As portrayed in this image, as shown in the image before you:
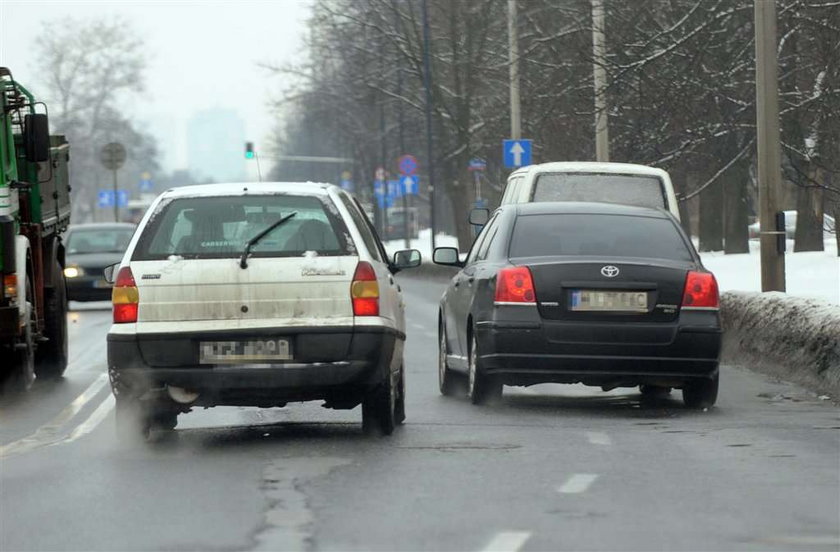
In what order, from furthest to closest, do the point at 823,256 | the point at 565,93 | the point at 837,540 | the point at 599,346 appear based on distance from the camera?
the point at 565,93
the point at 823,256
the point at 599,346
the point at 837,540

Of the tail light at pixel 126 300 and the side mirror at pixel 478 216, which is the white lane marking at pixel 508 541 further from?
the side mirror at pixel 478 216

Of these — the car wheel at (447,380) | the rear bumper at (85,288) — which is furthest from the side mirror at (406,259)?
the rear bumper at (85,288)

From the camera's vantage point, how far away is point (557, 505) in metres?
8.66

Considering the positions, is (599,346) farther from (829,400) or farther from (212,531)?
(212,531)

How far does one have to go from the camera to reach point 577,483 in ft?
30.8

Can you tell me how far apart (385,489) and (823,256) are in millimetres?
21027

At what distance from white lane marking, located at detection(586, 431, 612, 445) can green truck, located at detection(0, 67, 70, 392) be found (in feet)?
18.1

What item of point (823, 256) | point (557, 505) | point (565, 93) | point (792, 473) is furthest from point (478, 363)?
point (565, 93)

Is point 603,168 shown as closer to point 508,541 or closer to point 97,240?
point 508,541

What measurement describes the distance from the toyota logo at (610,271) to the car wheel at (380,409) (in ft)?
6.34

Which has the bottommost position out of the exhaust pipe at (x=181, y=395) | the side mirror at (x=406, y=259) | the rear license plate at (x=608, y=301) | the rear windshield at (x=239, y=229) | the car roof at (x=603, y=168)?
the exhaust pipe at (x=181, y=395)

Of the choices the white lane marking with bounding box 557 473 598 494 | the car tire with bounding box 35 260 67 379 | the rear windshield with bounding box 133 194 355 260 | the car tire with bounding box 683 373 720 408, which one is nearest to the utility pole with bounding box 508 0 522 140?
the car tire with bounding box 35 260 67 379

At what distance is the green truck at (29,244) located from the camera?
15.4m

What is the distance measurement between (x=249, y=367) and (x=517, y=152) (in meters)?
28.7
